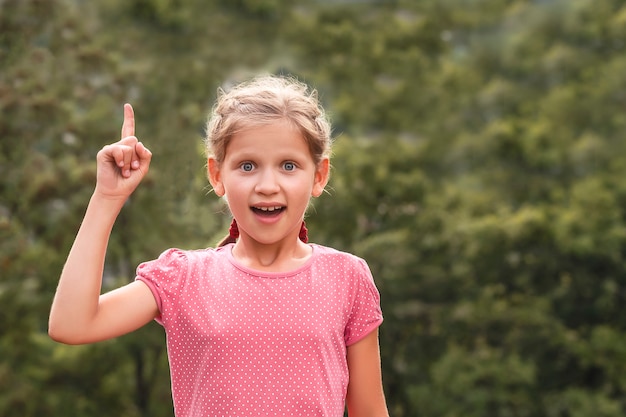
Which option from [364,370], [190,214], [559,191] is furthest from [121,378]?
[364,370]

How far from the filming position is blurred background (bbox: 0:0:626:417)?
12977mm

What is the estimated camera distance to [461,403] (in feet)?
44.2

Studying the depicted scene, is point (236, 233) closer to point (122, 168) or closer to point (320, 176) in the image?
point (320, 176)

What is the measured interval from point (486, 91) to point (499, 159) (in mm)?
949

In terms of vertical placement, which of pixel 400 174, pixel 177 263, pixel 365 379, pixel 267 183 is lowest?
pixel 365 379

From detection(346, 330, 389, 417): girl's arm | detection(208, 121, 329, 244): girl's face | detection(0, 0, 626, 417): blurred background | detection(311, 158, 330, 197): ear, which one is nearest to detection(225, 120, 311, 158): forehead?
detection(208, 121, 329, 244): girl's face

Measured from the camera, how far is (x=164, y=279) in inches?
75.0

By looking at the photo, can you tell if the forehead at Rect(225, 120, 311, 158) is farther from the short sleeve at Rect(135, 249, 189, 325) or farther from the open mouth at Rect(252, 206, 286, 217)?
the short sleeve at Rect(135, 249, 189, 325)

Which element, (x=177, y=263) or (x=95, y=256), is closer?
(x=95, y=256)

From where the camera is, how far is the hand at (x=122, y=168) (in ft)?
5.82

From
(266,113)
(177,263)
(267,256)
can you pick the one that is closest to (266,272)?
(267,256)

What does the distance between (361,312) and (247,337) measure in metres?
0.24

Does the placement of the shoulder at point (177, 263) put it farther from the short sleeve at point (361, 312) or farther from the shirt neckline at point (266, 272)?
the short sleeve at point (361, 312)

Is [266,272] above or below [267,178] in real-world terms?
below
